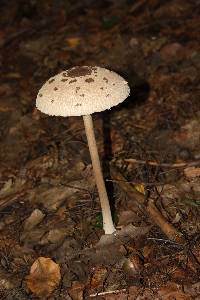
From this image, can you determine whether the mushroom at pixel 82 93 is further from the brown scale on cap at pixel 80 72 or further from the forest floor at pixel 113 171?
the forest floor at pixel 113 171

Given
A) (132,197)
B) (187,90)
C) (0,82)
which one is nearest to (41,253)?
(132,197)

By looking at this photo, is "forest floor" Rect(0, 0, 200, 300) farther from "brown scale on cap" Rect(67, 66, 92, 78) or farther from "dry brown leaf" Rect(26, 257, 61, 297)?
"brown scale on cap" Rect(67, 66, 92, 78)

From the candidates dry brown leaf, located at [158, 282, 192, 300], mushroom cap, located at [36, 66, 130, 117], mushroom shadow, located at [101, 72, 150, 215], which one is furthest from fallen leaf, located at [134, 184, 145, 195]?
mushroom cap, located at [36, 66, 130, 117]

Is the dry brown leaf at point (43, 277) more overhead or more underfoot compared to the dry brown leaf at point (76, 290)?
more overhead

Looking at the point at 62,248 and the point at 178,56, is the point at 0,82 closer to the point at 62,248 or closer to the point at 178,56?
the point at 178,56

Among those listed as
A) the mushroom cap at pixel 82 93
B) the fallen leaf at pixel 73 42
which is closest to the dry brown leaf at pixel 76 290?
the mushroom cap at pixel 82 93
